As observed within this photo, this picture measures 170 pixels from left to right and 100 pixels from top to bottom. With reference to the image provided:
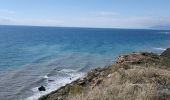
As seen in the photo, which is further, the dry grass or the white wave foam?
the white wave foam

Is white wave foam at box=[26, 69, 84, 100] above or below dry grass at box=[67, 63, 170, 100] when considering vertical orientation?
below

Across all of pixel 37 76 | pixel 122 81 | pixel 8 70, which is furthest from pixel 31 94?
pixel 122 81

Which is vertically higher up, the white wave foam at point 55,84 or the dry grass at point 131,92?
the dry grass at point 131,92

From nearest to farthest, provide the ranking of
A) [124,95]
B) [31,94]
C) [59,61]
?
[124,95], [31,94], [59,61]

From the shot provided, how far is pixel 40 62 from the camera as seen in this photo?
6016 cm

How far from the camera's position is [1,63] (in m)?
57.2

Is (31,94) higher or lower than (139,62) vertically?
lower

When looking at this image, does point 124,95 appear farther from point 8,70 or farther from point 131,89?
point 8,70

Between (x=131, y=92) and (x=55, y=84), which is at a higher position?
(x=131, y=92)

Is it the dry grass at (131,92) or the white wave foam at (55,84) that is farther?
the white wave foam at (55,84)

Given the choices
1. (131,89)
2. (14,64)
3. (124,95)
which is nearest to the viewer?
(124,95)

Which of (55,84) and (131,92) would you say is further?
(55,84)

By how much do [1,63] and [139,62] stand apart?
33839 millimetres

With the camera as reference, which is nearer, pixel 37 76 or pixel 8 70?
pixel 37 76
